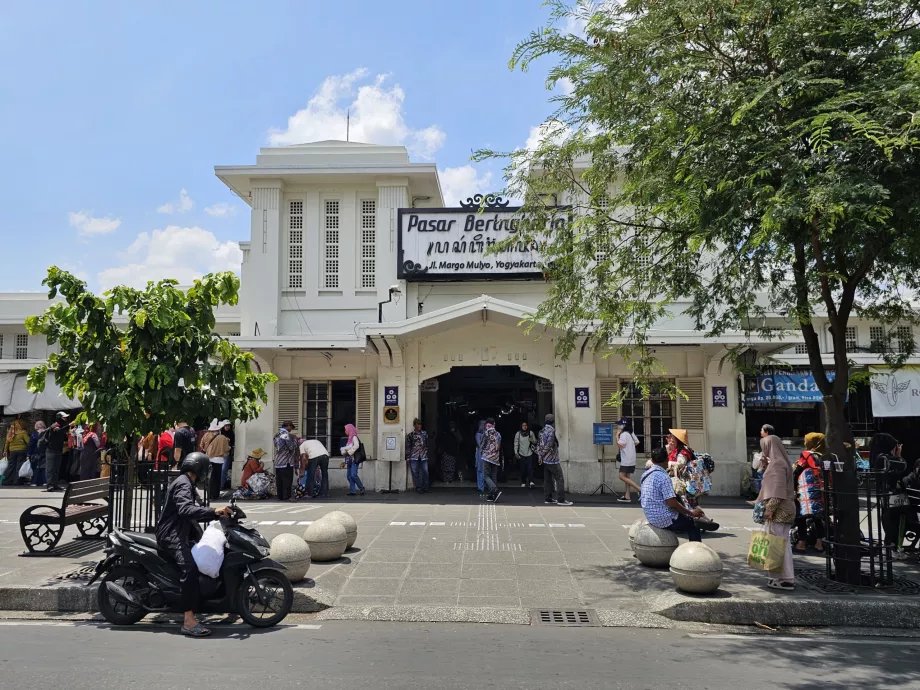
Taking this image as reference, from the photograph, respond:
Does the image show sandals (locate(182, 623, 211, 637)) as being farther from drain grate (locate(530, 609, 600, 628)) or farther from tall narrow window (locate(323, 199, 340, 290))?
tall narrow window (locate(323, 199, 340, 290))

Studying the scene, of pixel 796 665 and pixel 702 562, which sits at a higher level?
pixel 702 562

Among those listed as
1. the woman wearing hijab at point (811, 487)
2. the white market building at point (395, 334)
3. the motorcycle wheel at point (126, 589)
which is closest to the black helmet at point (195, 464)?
the motorcycle wheel at point (126, 589)

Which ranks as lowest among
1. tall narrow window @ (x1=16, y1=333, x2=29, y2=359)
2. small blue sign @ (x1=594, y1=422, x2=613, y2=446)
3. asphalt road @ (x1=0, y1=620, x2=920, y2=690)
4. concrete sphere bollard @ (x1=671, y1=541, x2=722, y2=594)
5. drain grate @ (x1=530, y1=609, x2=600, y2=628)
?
drain grate @ (x1=530, y1=609, x2=600, y2=628)

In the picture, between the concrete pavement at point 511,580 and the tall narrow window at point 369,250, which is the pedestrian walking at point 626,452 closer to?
the concrete pavement at point 511,580

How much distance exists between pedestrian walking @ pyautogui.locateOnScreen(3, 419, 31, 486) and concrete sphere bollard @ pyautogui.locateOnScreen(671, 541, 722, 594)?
1786 centimetres

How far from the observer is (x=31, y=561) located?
8922 mm

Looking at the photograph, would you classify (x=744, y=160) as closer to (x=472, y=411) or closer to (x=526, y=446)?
→ (x=526, y=446)

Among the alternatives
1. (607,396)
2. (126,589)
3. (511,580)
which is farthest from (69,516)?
(607,396)

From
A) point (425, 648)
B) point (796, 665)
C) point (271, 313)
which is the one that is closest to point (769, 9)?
point (796, 665)

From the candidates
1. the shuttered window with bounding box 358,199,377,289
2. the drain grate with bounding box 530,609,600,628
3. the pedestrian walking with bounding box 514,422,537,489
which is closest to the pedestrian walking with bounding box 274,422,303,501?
the shuttered window with bounding box 358,199,377,289

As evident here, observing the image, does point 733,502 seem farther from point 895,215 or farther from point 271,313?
point 271,313

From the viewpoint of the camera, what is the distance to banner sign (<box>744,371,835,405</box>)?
17609mm

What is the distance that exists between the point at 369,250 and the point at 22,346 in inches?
459

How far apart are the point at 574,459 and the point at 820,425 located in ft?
24.0
